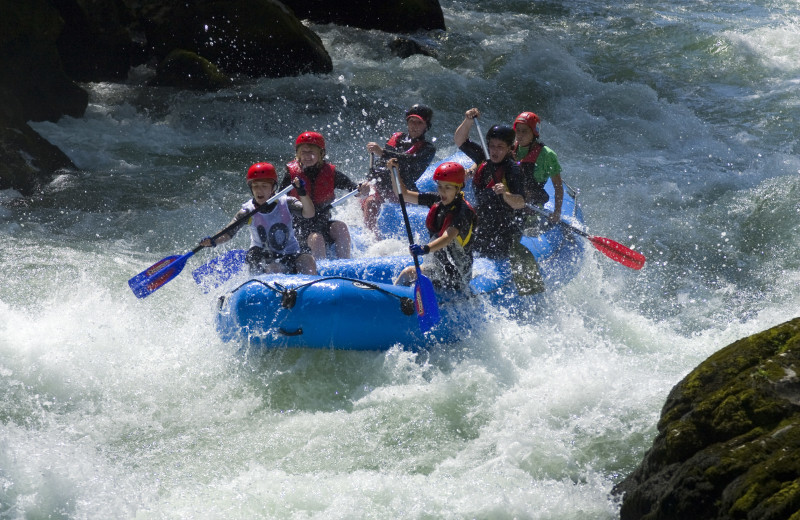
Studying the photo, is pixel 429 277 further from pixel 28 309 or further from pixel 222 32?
pixel 222 32

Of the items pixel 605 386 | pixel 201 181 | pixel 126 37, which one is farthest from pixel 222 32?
pixel 605 386

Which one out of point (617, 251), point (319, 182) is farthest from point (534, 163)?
point (319, 182)

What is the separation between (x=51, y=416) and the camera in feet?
16.6

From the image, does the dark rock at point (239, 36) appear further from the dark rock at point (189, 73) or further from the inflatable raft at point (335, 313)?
the inflatable raft at point (335, 313)

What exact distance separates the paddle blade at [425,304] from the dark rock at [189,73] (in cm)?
743

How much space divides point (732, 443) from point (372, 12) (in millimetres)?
12456

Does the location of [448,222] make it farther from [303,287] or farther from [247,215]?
[247,215]

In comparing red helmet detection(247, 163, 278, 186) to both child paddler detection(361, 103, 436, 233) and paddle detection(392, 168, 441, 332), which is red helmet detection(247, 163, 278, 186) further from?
child paddler detection(361, 103, 436, 233)

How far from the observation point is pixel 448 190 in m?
5.41

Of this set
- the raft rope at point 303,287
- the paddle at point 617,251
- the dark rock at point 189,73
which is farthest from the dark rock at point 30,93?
the paddle at point 617,251

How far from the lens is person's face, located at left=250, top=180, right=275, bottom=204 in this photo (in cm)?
587

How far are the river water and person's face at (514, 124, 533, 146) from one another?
3.82 feet

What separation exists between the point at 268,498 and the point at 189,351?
179cm

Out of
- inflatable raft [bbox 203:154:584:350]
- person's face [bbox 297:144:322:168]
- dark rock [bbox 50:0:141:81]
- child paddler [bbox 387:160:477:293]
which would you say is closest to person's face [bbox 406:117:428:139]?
person's face [bbox 297:144:322:168]
